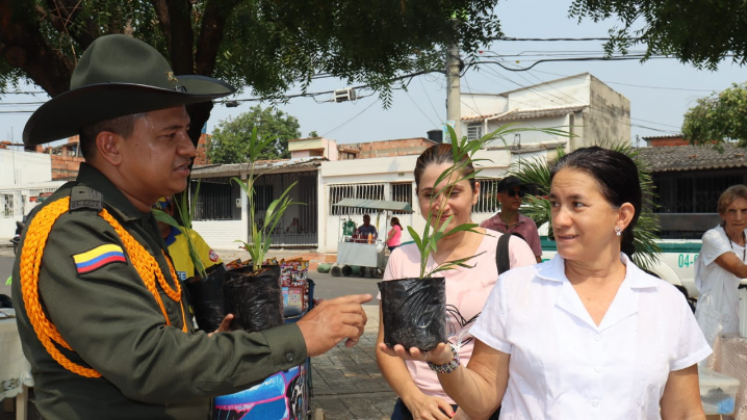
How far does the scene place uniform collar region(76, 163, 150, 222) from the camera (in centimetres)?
152

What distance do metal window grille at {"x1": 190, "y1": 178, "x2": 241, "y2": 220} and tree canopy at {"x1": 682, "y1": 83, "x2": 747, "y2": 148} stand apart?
15269mm

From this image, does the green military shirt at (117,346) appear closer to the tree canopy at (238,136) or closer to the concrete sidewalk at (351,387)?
the concrete sidewalk at (351,387)

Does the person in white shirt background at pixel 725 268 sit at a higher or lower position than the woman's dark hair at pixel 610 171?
lower

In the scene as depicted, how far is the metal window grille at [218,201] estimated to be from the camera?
21969 millimetres

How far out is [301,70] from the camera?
5.04m

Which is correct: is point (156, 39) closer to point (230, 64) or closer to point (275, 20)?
point (230, 64)

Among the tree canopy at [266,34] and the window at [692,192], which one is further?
the window at [692,192]

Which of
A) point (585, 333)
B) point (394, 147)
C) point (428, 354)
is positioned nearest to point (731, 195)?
point (585, 333)

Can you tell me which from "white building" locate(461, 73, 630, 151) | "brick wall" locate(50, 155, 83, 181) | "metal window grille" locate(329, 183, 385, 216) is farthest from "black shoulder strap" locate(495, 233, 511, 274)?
"brick wall" locate(50, 155, 83, 181)

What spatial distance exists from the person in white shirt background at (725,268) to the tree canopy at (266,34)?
2274 millimetres

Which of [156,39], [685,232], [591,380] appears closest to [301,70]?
[156,39]

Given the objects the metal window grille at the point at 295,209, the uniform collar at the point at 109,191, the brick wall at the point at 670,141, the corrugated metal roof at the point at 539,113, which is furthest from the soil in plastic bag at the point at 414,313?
the brick wall at the point at 670,141

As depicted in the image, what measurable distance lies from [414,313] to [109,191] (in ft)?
2.98

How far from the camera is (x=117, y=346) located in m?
1.23
